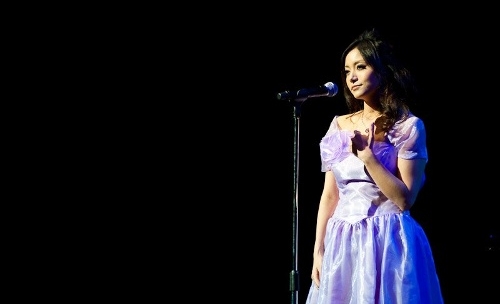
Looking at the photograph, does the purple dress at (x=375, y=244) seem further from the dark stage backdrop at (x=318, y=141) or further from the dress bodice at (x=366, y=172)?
the dark stage backdrop at (x=318, y=141)

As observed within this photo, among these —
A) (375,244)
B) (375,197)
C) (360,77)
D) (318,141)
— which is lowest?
(375,244)

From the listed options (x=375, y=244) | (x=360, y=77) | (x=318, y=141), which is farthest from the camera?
(x=318, y=141)

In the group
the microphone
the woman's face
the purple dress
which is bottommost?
the purple dress

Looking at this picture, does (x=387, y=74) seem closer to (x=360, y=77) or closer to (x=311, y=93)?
(x=360, y=77)

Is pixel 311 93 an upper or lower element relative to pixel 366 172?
upper

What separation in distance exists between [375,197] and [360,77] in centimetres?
41

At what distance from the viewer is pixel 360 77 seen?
81.6 inches

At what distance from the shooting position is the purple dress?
1.84 meters

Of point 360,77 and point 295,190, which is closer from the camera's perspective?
point 295,190

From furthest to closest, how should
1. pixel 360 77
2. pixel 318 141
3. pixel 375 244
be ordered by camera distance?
pixel 318 141 → pixel 360 77 → pixel 375 244

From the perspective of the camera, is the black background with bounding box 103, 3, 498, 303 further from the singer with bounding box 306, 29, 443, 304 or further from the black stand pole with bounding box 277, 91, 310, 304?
the black stand pole with bounding box 277, 91, 310, 304

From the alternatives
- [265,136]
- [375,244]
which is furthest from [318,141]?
[375,244]

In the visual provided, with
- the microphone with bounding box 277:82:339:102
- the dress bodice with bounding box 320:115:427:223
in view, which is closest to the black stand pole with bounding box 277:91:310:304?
the microphone with bounding box 277:82:339:102

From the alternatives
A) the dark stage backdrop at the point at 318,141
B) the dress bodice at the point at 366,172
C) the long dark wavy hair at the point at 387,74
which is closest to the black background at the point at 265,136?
the dark stage backdrop at the point at 318,141
